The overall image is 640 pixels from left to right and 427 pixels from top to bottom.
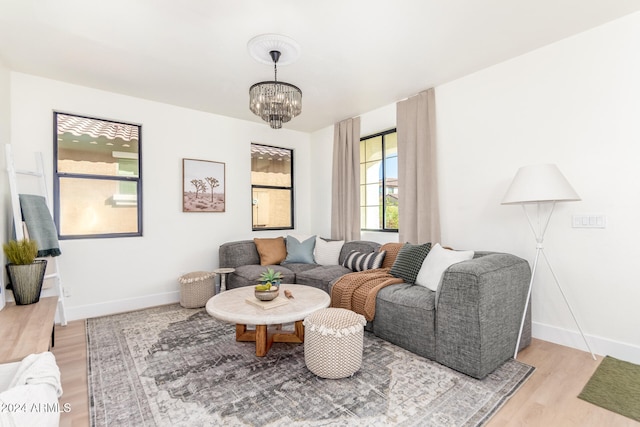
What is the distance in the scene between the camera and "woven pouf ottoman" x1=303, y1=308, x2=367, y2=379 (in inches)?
82.5

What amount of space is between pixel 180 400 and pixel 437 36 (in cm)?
322

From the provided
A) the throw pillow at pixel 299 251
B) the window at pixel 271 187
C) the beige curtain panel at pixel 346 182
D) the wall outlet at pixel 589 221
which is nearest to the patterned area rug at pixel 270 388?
the wall outlet at pixel 589 221

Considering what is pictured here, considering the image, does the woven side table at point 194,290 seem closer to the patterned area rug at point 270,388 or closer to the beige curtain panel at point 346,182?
the patterned area rug at point 270,388

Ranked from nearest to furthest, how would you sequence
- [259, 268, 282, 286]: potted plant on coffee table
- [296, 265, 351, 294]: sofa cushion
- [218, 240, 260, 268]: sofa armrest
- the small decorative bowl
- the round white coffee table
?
the round white coffee table < the small decorative bowl < [259, 268, 282, 286]: potted plant on coffee table < [296, 265, 351, 294]: sofa cushion < [218, 240, 260, 268]: sofa armrest

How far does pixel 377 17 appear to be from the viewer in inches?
90.6

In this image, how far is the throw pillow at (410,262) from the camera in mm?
2965

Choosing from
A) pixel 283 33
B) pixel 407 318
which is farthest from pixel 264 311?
pixel 283 33

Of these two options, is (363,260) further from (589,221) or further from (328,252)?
(589,221)

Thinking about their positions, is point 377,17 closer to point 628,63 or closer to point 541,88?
point 541,88

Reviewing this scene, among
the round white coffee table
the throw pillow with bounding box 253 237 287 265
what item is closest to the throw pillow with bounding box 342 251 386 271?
the round white coffee table

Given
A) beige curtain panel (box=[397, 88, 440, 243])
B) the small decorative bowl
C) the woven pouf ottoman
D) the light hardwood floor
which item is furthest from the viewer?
beige curtain panel (box=[397, 88, 440, 243])

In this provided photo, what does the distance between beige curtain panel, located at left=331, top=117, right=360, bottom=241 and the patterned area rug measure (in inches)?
80.6

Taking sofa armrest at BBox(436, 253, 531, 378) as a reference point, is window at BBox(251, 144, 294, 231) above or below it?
above

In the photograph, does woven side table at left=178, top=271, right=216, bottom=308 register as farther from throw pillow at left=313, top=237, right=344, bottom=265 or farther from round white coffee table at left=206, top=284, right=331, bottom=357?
throw pillow at left=313, top=237, right=344, bottom=265
